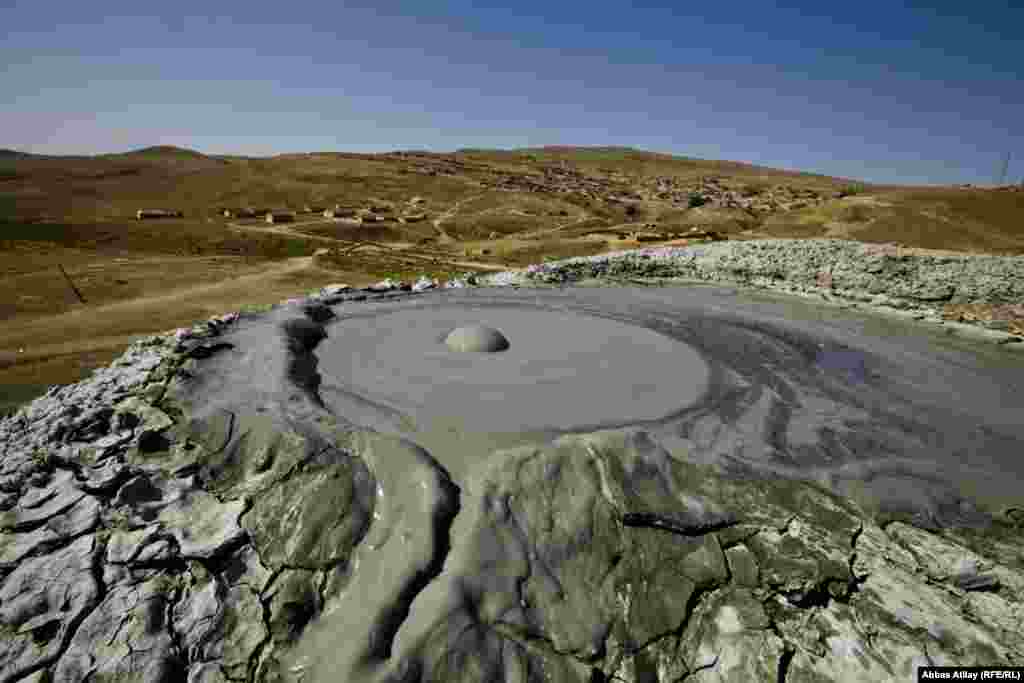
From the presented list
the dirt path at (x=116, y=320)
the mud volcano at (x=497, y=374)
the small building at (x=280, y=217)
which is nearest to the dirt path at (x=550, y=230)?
the small building at (x=280, y=217)

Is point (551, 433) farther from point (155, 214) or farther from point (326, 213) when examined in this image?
point (155, 214)

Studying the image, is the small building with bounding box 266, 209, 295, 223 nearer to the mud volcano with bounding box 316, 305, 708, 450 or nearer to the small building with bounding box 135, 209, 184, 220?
the small building with bounding box 135, 209, 184, 220

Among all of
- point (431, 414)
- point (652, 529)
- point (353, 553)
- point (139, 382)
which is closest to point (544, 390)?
point (431, 414)

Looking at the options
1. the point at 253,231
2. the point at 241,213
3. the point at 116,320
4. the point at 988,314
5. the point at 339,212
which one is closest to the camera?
the point at 988,314

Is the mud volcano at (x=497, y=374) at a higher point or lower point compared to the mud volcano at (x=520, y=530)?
higher

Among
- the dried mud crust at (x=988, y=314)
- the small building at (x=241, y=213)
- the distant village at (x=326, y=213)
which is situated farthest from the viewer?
the small building at (x=241, y=213)

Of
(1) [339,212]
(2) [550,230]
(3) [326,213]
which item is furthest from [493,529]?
(3) [326,213]

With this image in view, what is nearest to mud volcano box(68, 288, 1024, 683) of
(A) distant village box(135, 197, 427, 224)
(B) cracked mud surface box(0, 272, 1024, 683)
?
(B) cracked mud surface box(0, 272, 1024, 683)

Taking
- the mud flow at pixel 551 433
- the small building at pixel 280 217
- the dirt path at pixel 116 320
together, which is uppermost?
the small building at pixel 280 217

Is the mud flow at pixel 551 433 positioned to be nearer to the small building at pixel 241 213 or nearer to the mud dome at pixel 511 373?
the mud dome at pixel 511 373
